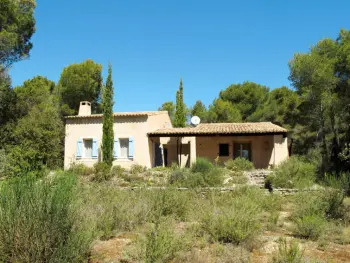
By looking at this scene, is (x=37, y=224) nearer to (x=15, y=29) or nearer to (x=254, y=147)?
(x=15, y=29)

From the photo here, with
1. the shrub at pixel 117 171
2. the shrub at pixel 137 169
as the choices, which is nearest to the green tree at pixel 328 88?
the shrub at pixel 137 169

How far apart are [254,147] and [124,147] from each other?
8693 mm

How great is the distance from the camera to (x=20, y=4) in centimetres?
1920

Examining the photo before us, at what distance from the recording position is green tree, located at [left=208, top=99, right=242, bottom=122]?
28.2 metres

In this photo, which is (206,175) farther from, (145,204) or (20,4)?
(20,4)

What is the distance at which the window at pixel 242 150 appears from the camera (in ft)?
67.7

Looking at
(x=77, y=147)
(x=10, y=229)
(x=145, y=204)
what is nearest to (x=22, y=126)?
(x=77, y=147)

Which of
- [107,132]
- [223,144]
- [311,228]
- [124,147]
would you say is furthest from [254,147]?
[311,228]

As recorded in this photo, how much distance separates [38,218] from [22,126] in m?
15.9

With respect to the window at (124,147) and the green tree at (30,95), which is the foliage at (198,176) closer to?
the window at (124,147)

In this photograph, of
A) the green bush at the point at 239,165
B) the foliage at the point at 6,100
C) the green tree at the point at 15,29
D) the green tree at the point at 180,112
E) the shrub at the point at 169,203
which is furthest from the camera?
the green tree at the point at 180,112

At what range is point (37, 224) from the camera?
3.93 meters

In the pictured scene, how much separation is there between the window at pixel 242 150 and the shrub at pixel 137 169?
22.1 ft

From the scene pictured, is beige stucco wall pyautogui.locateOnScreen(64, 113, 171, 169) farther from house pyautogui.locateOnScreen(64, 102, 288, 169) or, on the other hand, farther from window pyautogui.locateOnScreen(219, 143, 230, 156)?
window pyautogui.locateOnScreen(219, 143, 230, 156)
